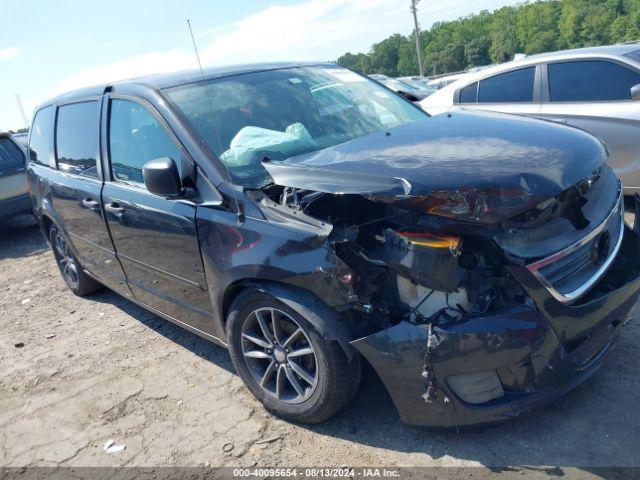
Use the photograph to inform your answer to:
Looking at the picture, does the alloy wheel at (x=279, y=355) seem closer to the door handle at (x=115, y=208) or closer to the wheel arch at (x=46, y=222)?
the door handle at (x=115, y=208)

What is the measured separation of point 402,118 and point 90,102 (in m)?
2.33

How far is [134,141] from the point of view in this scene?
371 centimetres

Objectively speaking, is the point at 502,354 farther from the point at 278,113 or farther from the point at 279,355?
the point at 278,113

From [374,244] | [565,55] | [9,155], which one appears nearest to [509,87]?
[565,55]

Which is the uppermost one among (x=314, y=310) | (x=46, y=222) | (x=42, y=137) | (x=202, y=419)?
(x=42, y=137)

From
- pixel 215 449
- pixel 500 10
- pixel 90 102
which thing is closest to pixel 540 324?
pixel 215 449

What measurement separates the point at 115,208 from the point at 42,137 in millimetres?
2074

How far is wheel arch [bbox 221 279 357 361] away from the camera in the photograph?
2648 millimetres

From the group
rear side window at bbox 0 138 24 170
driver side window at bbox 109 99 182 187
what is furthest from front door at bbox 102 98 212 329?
rear side window at bbox 0 138 24 170

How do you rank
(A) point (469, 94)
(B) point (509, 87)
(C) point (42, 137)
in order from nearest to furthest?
(C) point (42, 137) < (B) point (509, 87) < (A) point (469, 94)

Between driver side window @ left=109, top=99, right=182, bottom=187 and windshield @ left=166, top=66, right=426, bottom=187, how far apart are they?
0.21m

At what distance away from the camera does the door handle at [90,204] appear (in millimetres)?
4052

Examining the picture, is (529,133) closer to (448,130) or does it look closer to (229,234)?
(448,130)

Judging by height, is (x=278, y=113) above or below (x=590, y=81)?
above
